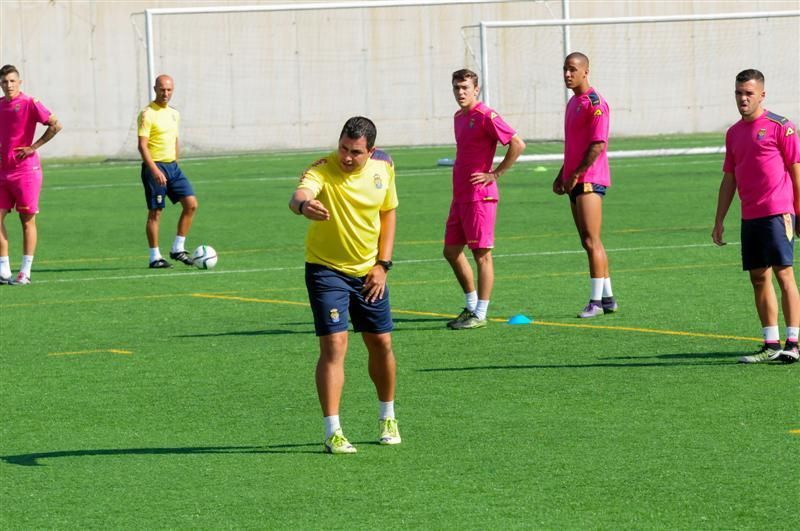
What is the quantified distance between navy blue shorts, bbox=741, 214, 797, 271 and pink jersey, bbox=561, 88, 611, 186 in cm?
285

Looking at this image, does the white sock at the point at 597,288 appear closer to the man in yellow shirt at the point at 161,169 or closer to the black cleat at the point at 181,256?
the man in yellow shirt at the point at 161,169

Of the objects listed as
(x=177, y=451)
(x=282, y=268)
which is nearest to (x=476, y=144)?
(x=282, y=268)

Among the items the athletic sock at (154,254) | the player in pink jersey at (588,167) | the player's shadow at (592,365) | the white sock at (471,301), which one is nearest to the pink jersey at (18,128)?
the athletic sock at (154,254)

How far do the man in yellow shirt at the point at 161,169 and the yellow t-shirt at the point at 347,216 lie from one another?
10.2 meters

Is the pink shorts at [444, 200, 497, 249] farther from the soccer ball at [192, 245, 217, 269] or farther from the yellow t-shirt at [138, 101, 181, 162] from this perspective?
the yellow t-shirt at [138, 101, 181, 162]

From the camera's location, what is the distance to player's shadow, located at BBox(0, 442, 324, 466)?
8.61 metres

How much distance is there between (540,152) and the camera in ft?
131

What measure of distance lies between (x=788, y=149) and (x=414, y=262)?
309 inches

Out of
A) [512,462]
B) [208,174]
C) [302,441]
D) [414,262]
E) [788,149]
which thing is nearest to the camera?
[512,462]

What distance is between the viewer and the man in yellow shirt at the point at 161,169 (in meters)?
18.8

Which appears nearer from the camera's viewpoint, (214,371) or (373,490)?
(373,490)

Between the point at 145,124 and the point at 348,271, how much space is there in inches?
414

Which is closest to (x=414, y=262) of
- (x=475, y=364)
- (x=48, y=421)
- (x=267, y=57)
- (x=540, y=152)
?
(x=475, y=364)

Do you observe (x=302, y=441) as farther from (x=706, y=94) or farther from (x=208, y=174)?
(x=706, y=94)
